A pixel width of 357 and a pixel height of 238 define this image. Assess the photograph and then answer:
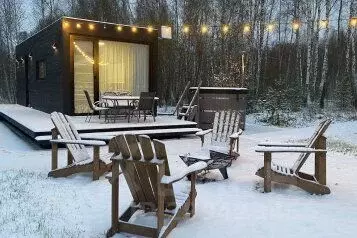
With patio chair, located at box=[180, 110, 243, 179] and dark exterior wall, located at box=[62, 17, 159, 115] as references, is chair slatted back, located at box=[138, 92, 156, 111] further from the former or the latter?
patio chair, located at box=[180, 110, 243, 179]

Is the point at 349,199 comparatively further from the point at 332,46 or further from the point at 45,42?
the point at 332,46

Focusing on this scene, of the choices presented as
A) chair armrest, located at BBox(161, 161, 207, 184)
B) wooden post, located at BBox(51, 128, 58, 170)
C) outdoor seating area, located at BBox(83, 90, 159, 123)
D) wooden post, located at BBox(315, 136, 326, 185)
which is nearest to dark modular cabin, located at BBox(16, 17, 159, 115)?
outdoor seating area, located at BBox(83, 90, 159, 123)

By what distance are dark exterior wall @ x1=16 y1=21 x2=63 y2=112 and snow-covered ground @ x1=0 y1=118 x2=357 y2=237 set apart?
545cm

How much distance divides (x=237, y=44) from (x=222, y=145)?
42.4 ft

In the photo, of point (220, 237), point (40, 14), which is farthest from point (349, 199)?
point (40, 14)

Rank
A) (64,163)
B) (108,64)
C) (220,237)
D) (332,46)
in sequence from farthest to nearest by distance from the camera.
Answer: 1. (332,46)
2. (108,64)
3. (64,163)
4. (220,237)

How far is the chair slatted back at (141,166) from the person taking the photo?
318 cm

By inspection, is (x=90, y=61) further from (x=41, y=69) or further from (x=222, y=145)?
(x=222, y=145)

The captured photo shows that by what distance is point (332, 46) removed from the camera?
2583 cm

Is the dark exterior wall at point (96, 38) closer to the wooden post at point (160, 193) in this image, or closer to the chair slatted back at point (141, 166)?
the chair slatted back at point (141, 166)

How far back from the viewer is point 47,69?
12703mm

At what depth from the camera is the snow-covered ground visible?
354cm

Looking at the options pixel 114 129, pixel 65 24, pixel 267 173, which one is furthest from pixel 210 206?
pixel 65 24

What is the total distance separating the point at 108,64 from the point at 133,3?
13012mm
